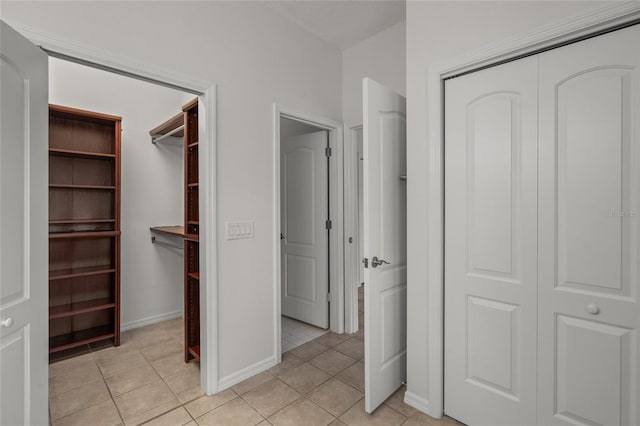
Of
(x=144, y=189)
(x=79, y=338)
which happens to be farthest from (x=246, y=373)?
(x=144, y=189)

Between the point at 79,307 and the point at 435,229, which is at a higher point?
the point at 435,229

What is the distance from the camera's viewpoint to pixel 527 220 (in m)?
1.57

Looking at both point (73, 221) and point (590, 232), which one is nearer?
point (590, 232)

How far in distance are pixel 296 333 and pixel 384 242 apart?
1.73 meters

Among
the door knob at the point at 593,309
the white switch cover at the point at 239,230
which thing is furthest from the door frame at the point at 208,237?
the door knob at the point at 593,309

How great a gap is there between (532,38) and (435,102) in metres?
0.51

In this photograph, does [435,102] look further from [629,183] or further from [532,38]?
[629,183]

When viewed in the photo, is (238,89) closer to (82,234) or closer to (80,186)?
(80,186)

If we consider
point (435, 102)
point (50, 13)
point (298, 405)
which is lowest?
point (298, 405)

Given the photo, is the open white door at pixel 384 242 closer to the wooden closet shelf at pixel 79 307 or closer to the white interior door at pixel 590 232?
the white interior door at pixel 590 232

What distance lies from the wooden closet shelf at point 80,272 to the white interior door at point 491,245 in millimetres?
2890

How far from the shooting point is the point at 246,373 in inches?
91.3

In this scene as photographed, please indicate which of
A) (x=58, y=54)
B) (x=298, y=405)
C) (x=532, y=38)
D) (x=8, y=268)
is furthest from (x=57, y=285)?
(x=532, y=38)

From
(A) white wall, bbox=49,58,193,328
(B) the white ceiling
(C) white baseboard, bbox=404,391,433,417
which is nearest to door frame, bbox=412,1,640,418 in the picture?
(C) white baseboard, bbox=404,391,433,417
